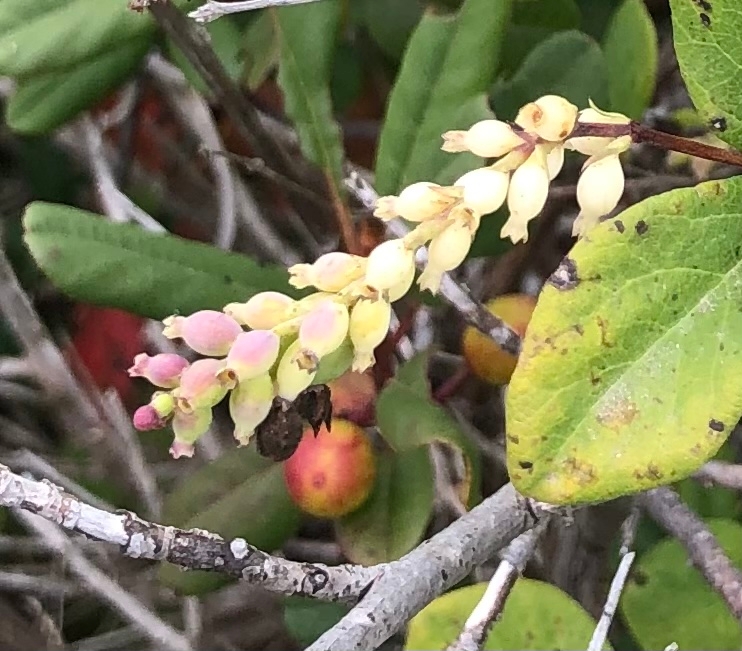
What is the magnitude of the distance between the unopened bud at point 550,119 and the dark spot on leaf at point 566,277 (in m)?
0.06

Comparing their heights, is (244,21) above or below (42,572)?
above

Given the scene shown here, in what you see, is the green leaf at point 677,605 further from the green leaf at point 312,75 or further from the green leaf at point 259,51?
the green leaf at point 259,51

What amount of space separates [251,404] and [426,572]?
131 mm

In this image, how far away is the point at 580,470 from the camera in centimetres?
49

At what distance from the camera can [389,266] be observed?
0.47 m

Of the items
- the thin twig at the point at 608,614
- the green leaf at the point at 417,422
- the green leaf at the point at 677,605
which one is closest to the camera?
the thin twig at the point at 608,614

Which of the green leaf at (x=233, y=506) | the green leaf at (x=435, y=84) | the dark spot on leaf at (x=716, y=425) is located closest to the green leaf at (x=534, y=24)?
the green leaf at (x=435, y=84)

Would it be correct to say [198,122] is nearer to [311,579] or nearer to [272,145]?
[272,145]

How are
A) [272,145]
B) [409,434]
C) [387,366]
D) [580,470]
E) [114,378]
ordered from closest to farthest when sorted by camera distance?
1. [580,470]
2. [409,434]
3. [387,366]
4. [272,145]
5. [114,378]

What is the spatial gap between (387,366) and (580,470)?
0.34 meters

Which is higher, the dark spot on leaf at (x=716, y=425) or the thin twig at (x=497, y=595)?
the dark spot on leaf at (x=716, y=425)

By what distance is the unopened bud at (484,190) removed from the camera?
1.51 feet

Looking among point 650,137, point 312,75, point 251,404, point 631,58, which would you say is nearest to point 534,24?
point 631,58

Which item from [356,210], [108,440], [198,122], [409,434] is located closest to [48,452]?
[108,440]
